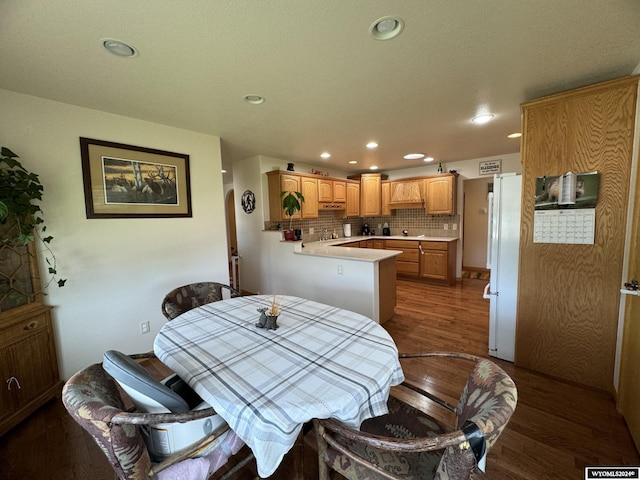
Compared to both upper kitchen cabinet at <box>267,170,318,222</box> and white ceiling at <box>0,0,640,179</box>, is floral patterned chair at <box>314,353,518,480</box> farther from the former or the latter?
upper kitchen cabinet at <box>267,170,318,222</box>

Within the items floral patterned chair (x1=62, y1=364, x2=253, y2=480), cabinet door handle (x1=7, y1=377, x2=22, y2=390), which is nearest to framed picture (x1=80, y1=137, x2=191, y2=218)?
cabinet door handle (x1=7, y1=377, x2=22, y2=390)

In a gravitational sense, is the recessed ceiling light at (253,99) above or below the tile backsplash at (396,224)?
above

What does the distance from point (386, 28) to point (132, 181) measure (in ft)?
8.02

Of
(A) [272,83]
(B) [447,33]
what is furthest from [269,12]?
(B) [447,33]

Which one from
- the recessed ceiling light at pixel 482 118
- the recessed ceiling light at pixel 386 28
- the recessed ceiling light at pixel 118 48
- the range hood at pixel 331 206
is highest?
the recessed ceiling light at pixel 482 118

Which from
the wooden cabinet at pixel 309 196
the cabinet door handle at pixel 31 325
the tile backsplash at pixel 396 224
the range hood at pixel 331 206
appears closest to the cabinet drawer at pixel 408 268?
the tile backsplash at pixel 396 224

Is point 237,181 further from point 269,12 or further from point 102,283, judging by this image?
point 269,12

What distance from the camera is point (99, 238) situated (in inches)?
89.7

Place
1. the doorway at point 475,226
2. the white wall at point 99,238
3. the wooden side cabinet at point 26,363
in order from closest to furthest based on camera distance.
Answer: the wooden side cabinet at point 26,363 → the white wall at point 99,238 → the doorway at point 475,226

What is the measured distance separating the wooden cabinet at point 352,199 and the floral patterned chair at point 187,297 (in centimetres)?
341

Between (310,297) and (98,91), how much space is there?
9.72 feet

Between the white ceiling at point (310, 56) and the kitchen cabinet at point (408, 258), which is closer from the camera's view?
the white ceiling at point (310, 56)

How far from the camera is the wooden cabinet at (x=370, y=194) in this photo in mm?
5574

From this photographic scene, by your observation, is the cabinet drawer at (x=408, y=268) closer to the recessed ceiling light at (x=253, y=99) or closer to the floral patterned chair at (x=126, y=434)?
the recessed ceiling light at (x=253, y=99)
